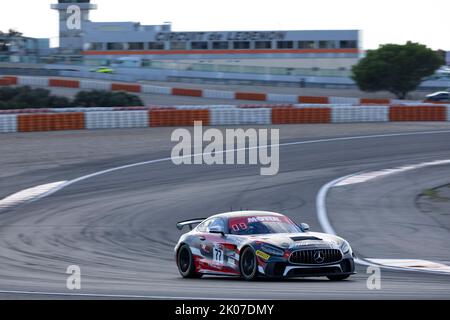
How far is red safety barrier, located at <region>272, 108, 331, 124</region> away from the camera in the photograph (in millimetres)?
37562

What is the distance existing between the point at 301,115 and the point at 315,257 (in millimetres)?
28308

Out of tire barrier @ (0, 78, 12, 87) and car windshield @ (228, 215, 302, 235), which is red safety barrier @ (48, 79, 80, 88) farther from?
car windshield @ (228, 215, 302, 235)

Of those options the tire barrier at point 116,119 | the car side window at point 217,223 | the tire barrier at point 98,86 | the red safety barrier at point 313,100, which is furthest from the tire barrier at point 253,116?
the car side window at point 217,223

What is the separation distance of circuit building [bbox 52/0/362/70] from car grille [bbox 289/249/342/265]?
87.9m

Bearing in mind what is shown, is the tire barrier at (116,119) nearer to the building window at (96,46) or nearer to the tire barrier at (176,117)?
the tire barrier at (176,117)

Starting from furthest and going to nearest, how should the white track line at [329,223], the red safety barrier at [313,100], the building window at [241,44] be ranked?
1. the building window at [241,44]
2. the red safety barrier at [313,100]
3. the white track line at [329,223]

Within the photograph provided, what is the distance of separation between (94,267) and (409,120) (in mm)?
29471

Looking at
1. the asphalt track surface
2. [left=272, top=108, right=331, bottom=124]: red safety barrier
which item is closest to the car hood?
the asphalt track surface

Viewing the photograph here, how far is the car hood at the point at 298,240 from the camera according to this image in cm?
1016

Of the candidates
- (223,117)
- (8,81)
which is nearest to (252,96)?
(8,81)

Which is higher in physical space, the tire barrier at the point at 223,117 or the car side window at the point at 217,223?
the tire barrier at the point at 223,117

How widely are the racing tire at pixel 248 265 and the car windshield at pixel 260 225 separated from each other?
0.51 meters

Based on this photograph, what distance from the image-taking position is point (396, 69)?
64.1m
